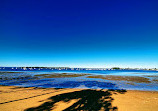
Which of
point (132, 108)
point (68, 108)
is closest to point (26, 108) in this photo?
point (68, 108)

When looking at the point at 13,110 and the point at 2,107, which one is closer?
the point at 13,110

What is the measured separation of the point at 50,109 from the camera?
6566 mm

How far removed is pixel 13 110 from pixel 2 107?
122cm

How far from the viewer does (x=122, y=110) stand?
6.54 metres

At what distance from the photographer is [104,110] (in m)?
6.45

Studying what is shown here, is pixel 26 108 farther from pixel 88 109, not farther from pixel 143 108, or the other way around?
pixel 143 108

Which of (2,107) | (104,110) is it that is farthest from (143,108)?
(2,107)

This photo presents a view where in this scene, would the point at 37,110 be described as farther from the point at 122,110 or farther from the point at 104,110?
the point at 122,110

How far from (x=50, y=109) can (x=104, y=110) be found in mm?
3903

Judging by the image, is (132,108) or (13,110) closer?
(13,110)

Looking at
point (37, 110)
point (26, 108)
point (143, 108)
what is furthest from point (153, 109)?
point (26, 108)

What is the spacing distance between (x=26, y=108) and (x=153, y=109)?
939cm

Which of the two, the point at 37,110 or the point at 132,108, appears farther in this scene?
the point at 132,108

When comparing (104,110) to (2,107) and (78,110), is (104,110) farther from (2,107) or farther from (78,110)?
(2,107)
